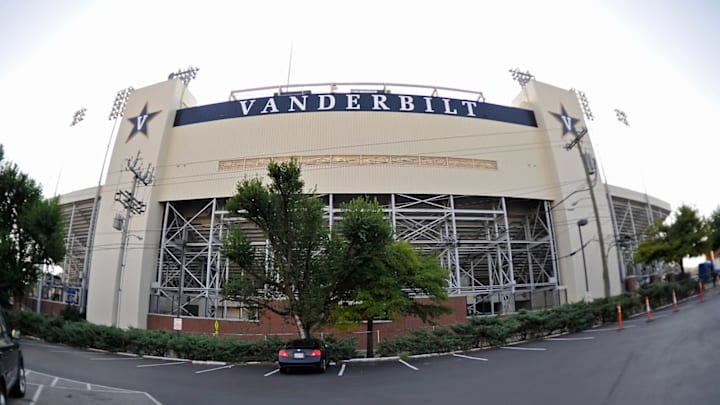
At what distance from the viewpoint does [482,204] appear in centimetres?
3034

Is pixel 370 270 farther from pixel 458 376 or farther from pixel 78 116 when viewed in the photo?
pixel 78 116

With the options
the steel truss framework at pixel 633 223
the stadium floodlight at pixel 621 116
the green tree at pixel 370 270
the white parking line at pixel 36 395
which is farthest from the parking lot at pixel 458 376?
the stadium floodlight at pixel 621 116

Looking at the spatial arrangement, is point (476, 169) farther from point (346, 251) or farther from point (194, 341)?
point (194, 341)

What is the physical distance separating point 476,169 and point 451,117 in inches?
179

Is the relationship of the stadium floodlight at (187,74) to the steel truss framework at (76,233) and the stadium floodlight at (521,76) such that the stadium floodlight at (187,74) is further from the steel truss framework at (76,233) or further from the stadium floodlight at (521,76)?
the stadium floodlight at (521,76)

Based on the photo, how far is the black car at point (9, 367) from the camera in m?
5.95

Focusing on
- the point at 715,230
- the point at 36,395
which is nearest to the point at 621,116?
the point at 715,230

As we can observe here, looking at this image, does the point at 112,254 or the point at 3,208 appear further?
the point at 112,254

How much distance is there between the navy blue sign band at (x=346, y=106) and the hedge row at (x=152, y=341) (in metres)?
16.8

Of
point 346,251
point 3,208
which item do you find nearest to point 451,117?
point 346,251

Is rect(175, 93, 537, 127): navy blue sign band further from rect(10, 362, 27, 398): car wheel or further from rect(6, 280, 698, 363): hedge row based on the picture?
rect(10, 362, 27, 398): car wheel

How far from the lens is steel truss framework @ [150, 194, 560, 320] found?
27.5 meters

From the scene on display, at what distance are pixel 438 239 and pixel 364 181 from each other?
7.19 metres

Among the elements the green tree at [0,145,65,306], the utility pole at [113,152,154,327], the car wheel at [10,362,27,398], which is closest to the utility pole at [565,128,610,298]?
the car wheel at [10,362,27,398]
